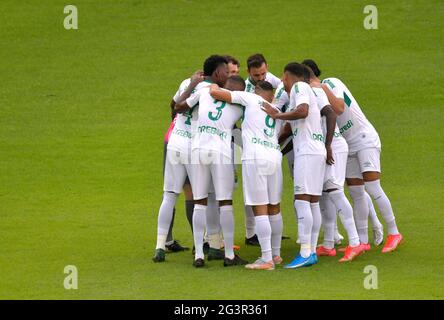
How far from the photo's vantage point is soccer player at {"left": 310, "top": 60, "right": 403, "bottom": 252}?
12906mm

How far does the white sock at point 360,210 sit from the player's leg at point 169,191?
2099 millimetres

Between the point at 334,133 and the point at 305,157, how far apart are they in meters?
0.73

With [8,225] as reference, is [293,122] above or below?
above

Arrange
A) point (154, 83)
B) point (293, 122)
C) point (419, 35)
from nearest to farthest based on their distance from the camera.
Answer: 1. point (293, 122)
2. point (154, 83)
3. point (419, 35)

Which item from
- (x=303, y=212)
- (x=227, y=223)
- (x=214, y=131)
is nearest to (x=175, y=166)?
(x=214, y=131)

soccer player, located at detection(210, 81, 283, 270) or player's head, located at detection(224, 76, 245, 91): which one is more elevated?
player's head, located at detection(224, 76, 245, 91)

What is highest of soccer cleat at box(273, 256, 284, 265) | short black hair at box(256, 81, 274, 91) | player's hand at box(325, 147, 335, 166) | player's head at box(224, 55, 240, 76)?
player's head at box(224, 55, 240, 76)

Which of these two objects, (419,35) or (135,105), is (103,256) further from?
(419,35)

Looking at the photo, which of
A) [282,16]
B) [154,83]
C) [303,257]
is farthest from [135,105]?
[303,257]

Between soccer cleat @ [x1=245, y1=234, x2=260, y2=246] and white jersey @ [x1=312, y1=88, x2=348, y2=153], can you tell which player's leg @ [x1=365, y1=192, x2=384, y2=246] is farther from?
soccer cleat @ [x1=245, y1=234, x2=260, y2=246]

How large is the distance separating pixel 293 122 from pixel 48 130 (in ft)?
31.5

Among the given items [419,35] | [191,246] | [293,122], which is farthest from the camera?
[419,35]

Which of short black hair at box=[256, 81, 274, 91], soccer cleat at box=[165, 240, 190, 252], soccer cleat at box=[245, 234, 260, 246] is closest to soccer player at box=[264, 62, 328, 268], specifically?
short black hair at box=[256, 81, 274, 91]

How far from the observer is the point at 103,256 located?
12.8 m
